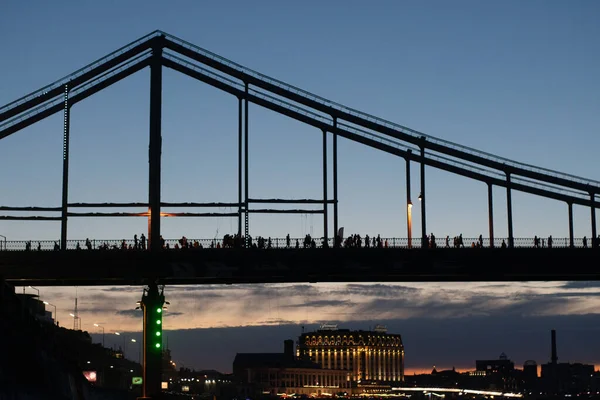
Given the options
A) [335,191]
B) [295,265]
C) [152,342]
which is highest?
[335,191]

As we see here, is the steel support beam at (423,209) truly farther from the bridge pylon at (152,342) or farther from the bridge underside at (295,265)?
the bridge pylon at (152,342)

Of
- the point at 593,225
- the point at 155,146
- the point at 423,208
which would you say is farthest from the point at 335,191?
the point at 593,225

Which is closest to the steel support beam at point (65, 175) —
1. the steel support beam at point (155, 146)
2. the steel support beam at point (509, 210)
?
the steel support beam at point (155, 146)

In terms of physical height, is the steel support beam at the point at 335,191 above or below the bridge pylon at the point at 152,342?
above

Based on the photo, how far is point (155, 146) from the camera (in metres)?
107

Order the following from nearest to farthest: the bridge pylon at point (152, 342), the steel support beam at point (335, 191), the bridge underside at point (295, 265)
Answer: the bridge pylon at point (152, 342) < the bridge underside at point (295, 265) < the steel support beam at point (335, 191)

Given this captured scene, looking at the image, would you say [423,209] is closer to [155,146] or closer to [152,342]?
[155,146]

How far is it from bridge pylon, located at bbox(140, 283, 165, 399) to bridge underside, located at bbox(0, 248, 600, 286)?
9.02m

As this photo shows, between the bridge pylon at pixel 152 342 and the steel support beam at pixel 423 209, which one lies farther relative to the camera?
the steel support beam at pixel 423 209

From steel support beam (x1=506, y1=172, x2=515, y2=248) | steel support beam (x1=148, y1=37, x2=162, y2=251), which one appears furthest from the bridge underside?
steel support beam (x1=148, y1=37, x2=162, y2=251)

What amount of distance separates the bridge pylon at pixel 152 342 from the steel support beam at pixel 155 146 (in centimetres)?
1202

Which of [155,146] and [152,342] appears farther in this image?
[155,146]

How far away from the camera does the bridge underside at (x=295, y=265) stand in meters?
101

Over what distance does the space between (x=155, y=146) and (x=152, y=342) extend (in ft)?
88.3
